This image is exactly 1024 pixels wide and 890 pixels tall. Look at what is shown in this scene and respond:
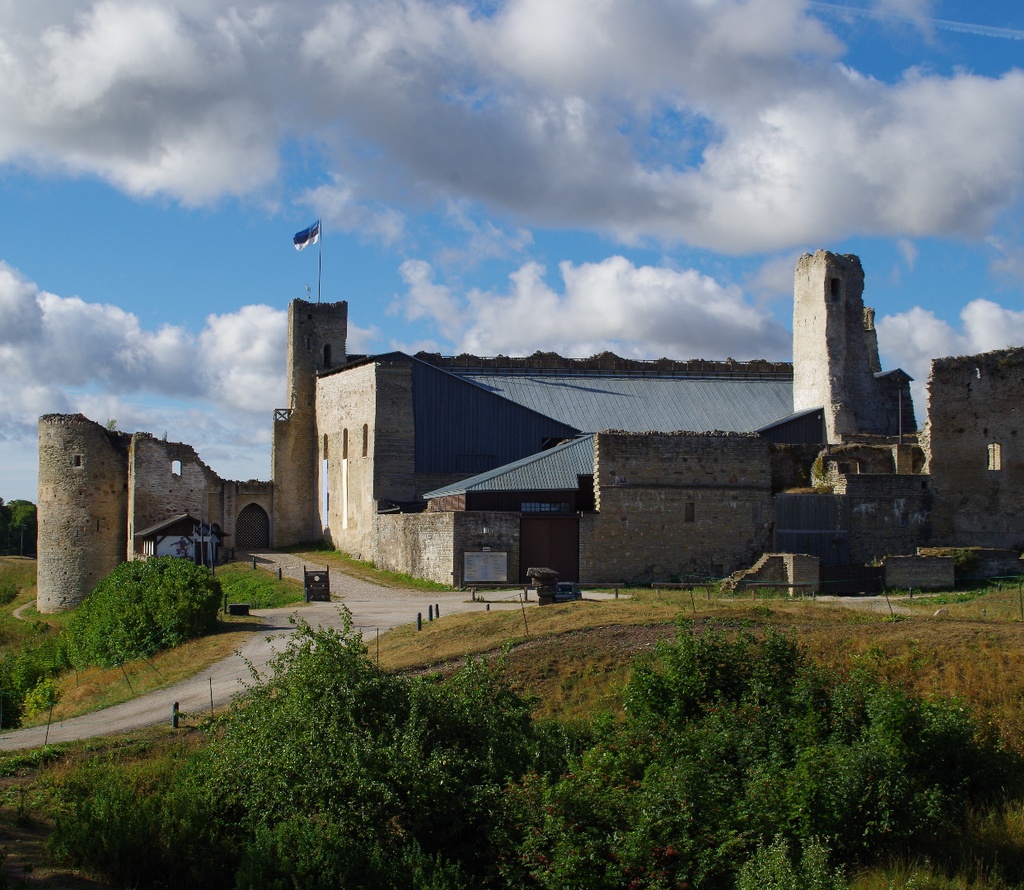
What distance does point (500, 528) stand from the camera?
35.2 metres

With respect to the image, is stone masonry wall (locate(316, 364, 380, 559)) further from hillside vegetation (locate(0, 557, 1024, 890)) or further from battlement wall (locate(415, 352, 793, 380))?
hillside vegetation (locate(0, 557, 1024, 890))

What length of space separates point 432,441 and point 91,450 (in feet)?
48.3

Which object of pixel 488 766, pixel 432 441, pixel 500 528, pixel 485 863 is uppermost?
pixel 432 441

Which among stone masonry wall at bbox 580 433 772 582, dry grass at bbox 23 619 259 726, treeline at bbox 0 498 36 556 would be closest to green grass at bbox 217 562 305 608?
dry grass at bbox 23 619 259 726

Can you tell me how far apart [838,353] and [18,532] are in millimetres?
62333

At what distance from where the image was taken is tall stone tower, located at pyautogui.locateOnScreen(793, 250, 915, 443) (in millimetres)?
43125

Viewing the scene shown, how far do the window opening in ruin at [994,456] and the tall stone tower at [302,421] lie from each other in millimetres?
28322

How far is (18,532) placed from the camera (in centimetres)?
8331

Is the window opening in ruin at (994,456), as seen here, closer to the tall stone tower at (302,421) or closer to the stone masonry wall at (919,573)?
the stone masonry wall at (919,573)

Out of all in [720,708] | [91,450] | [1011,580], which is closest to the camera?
[720,708]

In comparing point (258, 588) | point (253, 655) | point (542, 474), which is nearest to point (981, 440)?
point (542, 474)

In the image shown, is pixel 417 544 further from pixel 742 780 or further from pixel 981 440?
pixel 742 780

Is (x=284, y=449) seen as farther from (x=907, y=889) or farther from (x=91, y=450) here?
(x=907, y=889)

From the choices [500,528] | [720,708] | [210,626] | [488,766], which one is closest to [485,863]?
[488,766]
